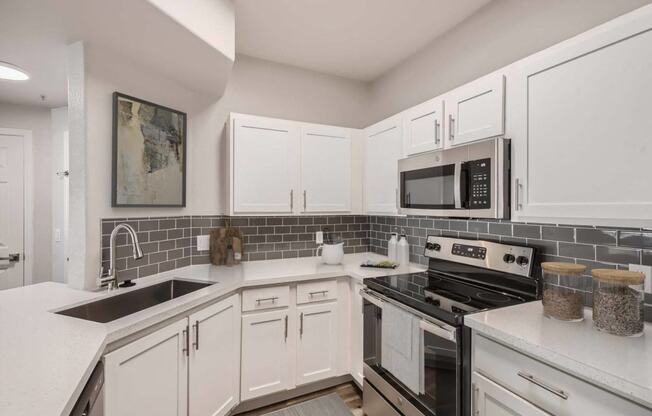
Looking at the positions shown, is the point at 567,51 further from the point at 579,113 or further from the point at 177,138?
the point at 177,138

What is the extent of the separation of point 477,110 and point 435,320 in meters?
1.12

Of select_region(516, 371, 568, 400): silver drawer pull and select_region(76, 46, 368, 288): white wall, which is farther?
select_region(76, 46, 368, 288): white wall

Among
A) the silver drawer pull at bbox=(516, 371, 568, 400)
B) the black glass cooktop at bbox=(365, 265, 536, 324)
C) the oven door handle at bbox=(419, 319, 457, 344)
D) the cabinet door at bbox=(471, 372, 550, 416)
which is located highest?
the black glass cooktop at bbox=(365, 265, 536, 324)

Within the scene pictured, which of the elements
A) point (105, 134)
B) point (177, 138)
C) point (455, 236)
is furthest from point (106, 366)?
point (455, 236)

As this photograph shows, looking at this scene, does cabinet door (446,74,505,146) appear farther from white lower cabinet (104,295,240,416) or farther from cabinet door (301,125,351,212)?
white lower cabinet (104,295,240,416)

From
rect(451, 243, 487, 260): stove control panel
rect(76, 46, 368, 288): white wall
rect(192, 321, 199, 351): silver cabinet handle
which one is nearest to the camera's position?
rect(192, 321, 199, 351): silver cabinet handle

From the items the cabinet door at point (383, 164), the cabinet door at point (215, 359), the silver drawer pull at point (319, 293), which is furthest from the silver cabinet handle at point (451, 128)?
the cabinet door at point (215, 359)

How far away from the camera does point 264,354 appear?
6.60 feet

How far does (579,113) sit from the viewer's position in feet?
3.92

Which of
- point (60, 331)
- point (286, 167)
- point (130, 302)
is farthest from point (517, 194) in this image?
point (130, 302)

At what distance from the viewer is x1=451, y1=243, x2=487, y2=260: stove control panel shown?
1.83 m

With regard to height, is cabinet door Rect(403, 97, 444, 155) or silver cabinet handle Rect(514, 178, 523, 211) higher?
cabinet door Rect(403, 97, 444, 155)

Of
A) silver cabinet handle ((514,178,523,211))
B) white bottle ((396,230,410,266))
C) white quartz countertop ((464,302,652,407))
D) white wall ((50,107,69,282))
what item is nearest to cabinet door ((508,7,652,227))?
silver cabinet handle ((514,178,523,211))

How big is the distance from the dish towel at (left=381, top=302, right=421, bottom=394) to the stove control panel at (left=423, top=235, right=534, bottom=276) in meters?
0.60
